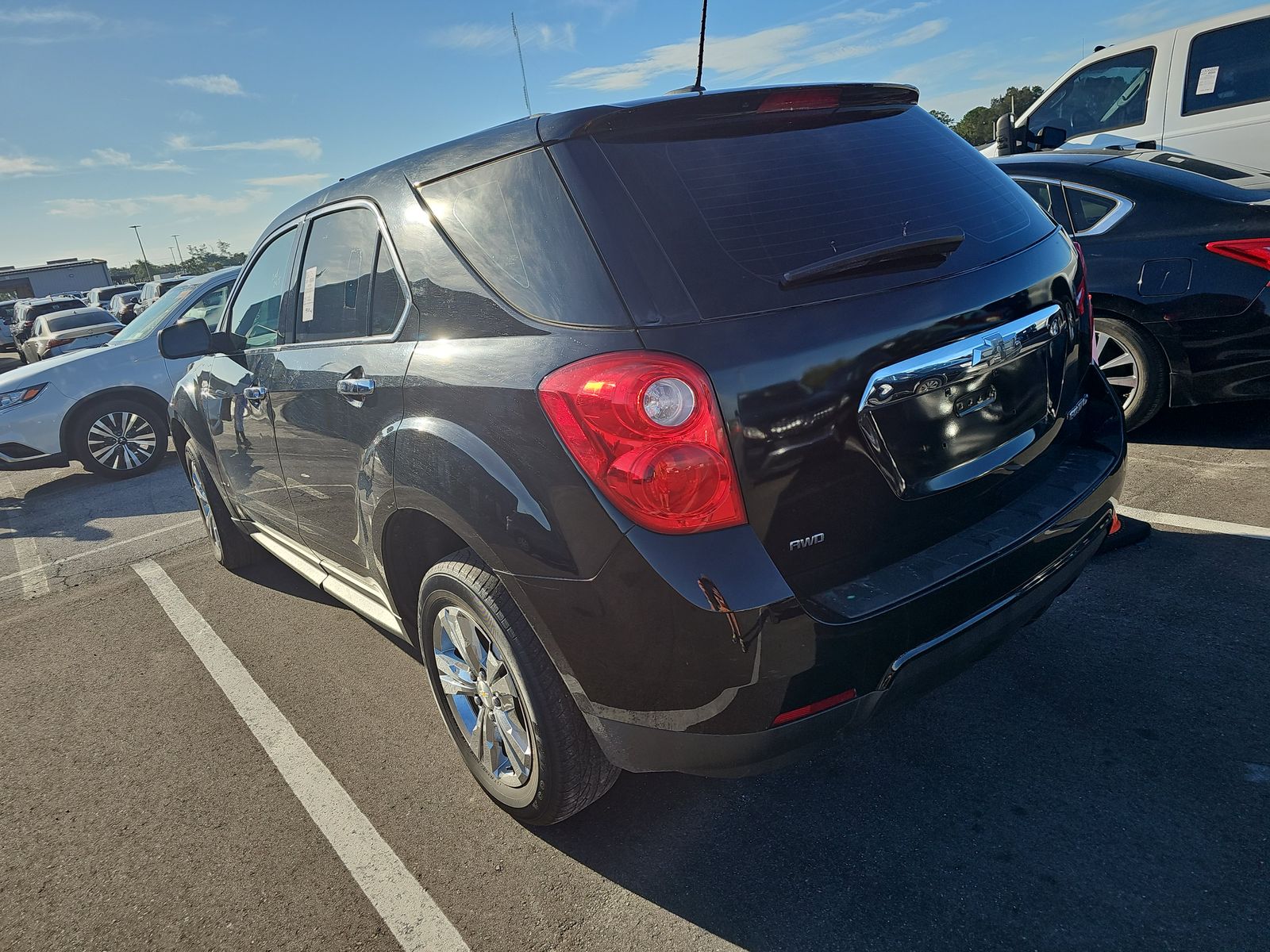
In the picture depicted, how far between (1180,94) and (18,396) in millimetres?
10641

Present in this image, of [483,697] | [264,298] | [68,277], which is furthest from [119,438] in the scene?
[68,277]

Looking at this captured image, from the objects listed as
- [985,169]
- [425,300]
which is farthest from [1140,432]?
[425,300]

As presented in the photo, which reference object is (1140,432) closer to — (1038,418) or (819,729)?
(1038,418)

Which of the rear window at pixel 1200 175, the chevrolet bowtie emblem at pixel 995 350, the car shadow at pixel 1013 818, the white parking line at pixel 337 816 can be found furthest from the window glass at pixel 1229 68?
the white parking line at pixel 337 816

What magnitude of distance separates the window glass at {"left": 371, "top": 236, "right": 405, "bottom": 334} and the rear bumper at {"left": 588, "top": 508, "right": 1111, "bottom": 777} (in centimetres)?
131

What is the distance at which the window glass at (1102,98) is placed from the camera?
24.7 feet

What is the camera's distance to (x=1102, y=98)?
25.7 feet

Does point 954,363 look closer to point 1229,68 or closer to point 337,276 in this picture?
point 337,276

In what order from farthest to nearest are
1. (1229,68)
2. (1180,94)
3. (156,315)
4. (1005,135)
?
(156,315) < (1180,94) < (1229,68) < (1005,135)

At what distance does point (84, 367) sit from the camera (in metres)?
8.09

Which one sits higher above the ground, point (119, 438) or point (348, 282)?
point (348, 282)

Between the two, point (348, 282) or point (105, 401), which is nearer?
point (348, 282)

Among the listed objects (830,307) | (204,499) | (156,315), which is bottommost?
(204,499)

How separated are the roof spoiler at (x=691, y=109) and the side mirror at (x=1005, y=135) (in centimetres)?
556
